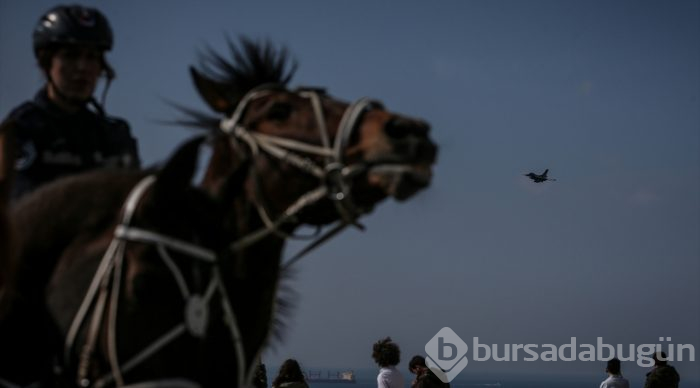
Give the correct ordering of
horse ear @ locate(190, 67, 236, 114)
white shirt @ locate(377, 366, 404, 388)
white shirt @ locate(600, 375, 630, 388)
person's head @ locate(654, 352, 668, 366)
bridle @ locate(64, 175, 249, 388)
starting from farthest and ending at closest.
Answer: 1. white shirt @ locate(600, 375, 630, 388)
2. person's head @ locate(654, 352, 668, 366)
3. white shirt @ locate(377, 366, 404, 388)
4. horse ear @ locate(190, 67, 236, 114)
5. bridle @ locate(64, 175, 249, 388)

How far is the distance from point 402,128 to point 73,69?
186 cm

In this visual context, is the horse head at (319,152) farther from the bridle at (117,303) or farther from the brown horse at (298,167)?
Answer: the bridle at (117,303)

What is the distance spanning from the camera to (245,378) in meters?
4.13

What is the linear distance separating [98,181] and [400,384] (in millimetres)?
8401

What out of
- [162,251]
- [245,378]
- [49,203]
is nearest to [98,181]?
[49,203]

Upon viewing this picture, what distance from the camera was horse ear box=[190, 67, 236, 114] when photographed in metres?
4.60

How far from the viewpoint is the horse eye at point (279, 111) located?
4324mm

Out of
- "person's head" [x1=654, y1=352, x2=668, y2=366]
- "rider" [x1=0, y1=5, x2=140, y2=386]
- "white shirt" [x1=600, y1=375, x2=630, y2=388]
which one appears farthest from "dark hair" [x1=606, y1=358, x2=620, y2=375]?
"rider" [x1=0, y1=5, x2=140, y2=386]

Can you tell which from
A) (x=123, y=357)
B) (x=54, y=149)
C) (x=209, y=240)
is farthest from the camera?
(x=54, y=149)

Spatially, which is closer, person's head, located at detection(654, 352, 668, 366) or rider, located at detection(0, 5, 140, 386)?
rider, located at detection(0, 5, 140, 386)

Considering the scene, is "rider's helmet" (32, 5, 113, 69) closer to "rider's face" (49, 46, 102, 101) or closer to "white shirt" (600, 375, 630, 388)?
"rider's face" (49, 46, 102, 101)

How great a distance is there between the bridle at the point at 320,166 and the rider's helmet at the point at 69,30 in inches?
39.2

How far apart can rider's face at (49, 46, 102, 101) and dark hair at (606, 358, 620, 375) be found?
12.1m

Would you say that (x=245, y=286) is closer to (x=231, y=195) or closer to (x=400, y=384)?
(x=231, y=195)
